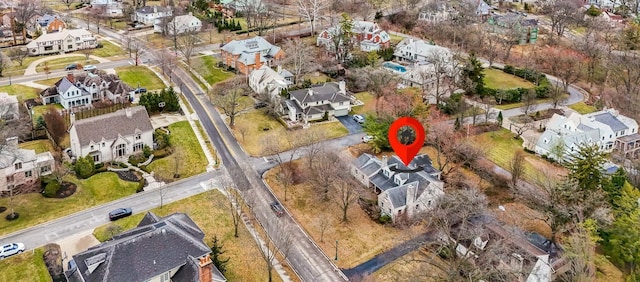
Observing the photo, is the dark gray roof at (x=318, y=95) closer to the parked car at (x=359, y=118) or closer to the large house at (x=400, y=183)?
the parked car at (x=359, y=118)

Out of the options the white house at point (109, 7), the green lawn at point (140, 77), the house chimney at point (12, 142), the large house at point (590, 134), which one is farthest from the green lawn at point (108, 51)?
the large house at point (590, 134)

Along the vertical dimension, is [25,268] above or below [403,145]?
below

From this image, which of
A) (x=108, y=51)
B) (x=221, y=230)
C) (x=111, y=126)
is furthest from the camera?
(x=108, y=51)

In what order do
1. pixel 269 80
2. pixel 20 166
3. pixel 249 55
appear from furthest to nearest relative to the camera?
pixel 249 55 < pixel 269 80 < pixel 20 166

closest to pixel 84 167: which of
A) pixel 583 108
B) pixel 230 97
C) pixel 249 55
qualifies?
pixel 230 97

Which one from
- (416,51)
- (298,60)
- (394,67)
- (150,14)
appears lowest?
(394,67)

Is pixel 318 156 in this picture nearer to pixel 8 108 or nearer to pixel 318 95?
pixel 318 95

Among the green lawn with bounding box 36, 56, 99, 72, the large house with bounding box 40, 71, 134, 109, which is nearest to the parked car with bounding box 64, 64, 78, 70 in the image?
the green lawn with bounding box 36, 56, 99, 72
